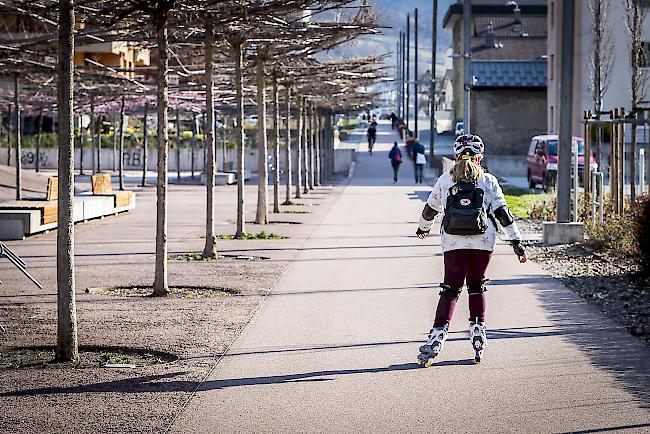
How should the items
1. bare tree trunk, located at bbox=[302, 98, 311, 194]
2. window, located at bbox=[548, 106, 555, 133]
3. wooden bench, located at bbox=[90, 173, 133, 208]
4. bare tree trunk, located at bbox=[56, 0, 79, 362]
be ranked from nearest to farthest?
bare tree trunk, located at bbox=[56, 0, 79, 362]
wooden bench, located at bbox=[90, 173, 133, 208]
bare tree trunk, located at bbox=[302, 98, 311, 194]
window, located at bbox=[548, 106, 555, 133]

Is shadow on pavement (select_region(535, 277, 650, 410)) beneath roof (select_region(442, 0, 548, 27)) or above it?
beneath

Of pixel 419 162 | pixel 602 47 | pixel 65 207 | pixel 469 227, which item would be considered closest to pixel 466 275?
pixel 469 227

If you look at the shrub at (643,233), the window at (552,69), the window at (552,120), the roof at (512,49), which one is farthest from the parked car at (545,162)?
the roof at (512,49)

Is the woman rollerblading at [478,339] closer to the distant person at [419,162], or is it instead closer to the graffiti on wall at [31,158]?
the distant person at [419,162]

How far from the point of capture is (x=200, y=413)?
25.3ft

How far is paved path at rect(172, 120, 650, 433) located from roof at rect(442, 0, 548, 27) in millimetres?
62851

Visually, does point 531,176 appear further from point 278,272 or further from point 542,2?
point 542,2

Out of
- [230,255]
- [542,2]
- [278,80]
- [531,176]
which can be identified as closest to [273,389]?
[230,255]

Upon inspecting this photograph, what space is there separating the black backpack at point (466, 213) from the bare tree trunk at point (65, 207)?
117 inches

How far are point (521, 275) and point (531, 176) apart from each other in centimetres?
2623

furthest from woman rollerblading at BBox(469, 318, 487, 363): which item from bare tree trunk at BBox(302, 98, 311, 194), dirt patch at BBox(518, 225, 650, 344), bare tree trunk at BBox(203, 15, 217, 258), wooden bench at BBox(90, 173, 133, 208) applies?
bare tree trunk at BBox(302, 98, 311, 194)

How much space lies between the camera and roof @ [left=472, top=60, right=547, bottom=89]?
65.0 metres

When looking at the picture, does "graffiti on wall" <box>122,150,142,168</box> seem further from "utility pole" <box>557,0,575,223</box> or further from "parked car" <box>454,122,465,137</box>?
"utility pole" <box>557,0,575,223</box>

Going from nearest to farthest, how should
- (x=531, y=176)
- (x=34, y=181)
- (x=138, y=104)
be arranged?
(x=34, y=181), (x=531, y=176), (x=138, y=104)
